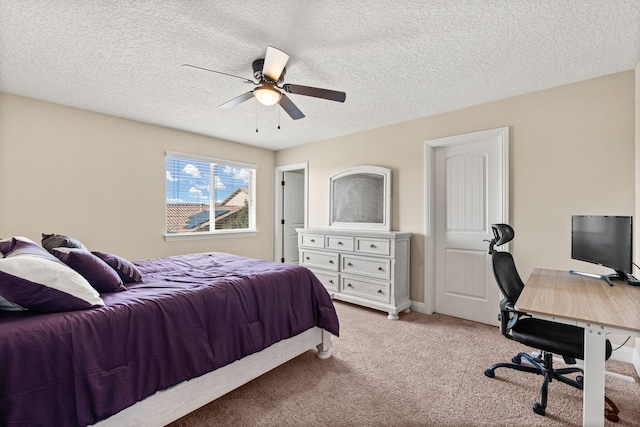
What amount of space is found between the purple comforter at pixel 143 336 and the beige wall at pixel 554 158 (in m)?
2.17

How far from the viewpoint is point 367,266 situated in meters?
3.60

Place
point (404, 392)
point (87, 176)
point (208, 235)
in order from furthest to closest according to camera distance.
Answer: point (208, 235) → point (87, 176) → point (404, 392)

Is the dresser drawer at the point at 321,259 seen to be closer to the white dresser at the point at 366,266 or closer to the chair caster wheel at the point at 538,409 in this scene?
the white dresser at the point at 366,266

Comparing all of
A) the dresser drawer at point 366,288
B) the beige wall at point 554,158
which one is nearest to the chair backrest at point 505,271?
the beige wall at point 554,158

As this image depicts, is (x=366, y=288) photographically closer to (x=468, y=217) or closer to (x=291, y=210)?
(x=468, y=217)

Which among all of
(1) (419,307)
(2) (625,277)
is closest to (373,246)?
(1) (419,307)

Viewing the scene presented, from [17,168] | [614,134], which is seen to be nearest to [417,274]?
[614,134]

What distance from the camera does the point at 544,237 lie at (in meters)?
2.78

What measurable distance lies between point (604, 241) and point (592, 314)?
3.60ft

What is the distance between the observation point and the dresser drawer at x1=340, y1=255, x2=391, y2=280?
136 inches

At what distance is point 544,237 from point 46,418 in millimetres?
3775

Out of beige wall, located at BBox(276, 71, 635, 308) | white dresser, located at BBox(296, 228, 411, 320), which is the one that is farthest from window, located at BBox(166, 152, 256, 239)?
beige wall, located at BBox(276, 71, 635, 308)

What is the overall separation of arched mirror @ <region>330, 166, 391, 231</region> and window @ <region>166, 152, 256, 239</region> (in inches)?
64.0

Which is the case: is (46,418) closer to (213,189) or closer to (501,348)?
(501,348)
